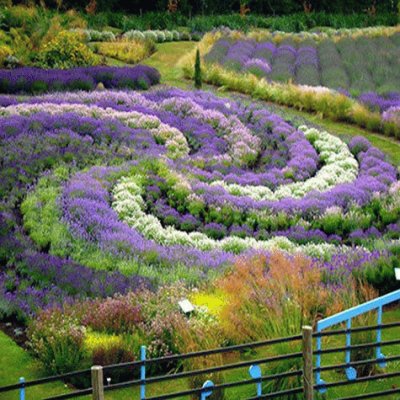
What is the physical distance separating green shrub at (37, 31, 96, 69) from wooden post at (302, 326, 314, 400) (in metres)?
20.1

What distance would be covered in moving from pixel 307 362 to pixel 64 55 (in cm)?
2082

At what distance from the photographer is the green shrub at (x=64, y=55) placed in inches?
1055

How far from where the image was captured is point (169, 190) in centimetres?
1603

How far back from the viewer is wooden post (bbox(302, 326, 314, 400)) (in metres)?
7.28

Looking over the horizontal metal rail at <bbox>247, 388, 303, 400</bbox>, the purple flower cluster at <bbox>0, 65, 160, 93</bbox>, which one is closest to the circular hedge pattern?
the purple flower cluster at <bbox>0, 65, 160, 93</bbox>

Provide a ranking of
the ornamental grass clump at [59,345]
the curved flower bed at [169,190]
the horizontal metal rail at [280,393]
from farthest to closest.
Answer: the curved flower bed at [169,190] < the ornamental grass clump at [59,345] < the horizontal metal rail at [280,393]

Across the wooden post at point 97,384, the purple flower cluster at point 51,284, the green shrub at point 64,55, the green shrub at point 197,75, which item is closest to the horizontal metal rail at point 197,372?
the wooden post at point 97,384

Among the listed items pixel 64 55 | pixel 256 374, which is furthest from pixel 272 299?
pixel 64 55

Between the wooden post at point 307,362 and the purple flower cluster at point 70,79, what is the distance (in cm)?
1707

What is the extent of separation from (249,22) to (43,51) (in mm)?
18835

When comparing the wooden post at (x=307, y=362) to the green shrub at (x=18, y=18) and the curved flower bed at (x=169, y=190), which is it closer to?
the curved flower bed at (x=169, y=190)

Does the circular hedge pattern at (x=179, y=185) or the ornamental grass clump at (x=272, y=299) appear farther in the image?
the circular hedge pattern at (x=179, y=185)

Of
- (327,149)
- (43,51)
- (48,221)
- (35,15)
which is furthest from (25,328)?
(35,15)

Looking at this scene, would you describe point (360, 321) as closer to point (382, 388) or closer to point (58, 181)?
point (382, 388)
